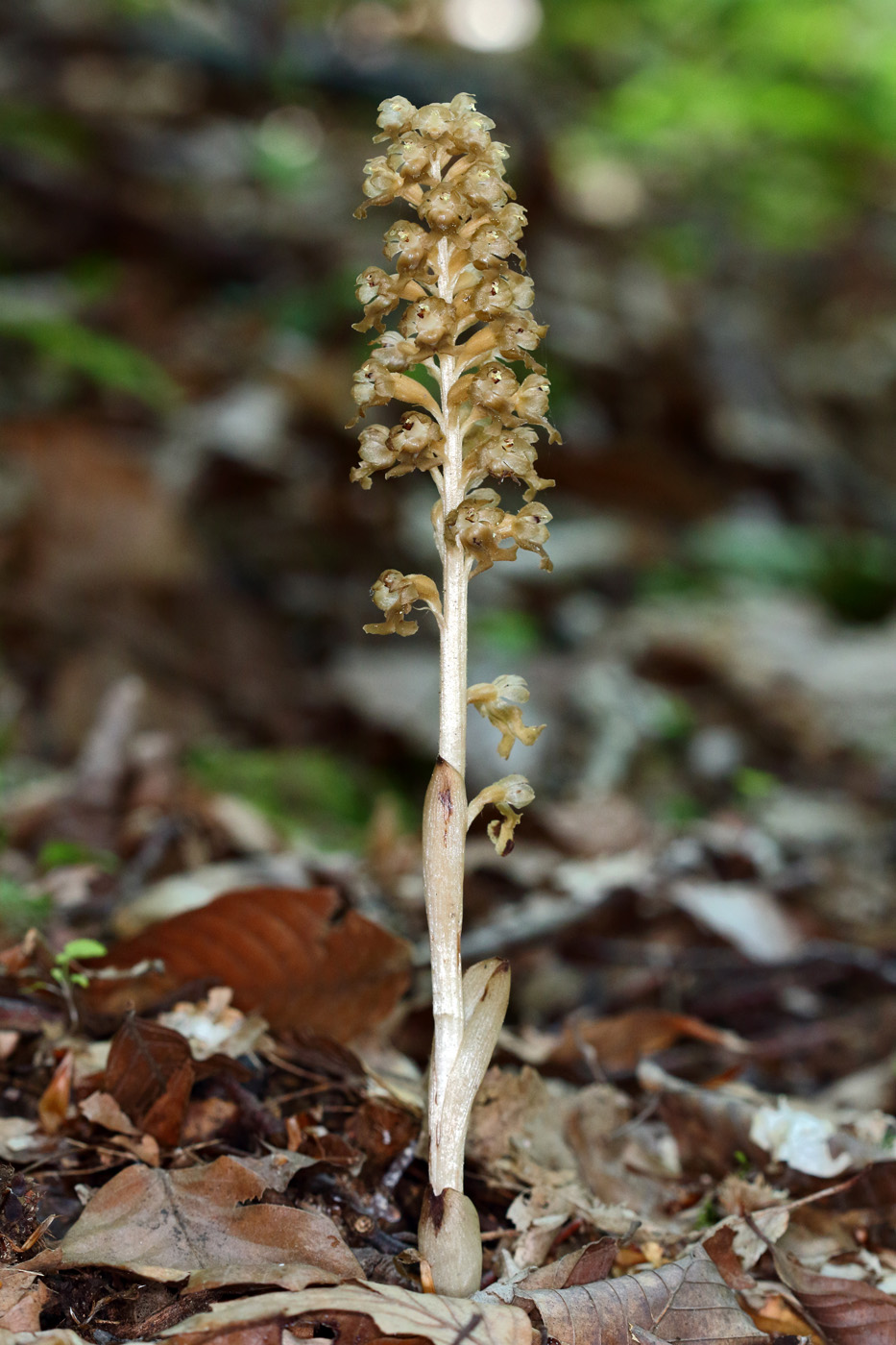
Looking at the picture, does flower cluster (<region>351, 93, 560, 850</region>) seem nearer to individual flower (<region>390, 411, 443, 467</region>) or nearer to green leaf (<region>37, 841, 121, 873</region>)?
individual flower (<region>390, 411, 443, 467</region>)

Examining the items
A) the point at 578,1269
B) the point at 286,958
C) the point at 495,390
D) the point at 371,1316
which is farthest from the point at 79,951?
the point at 495,390

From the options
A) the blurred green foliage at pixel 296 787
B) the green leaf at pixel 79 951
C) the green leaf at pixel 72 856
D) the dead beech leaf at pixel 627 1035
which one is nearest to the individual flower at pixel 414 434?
the green leaf at pixel 79 951

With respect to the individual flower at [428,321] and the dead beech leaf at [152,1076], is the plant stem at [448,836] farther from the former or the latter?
the dead beech leaf at [152,1076]

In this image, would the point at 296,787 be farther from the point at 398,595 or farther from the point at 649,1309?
the point at 649,1309

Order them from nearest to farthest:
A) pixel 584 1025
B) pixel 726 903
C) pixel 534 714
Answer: pixel 584 1025, pixel 726 903, pixel 534 714

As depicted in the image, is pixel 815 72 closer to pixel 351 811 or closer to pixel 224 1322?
pixel 351 811

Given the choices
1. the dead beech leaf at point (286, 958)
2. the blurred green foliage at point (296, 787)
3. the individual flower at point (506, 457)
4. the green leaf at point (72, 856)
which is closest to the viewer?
the individual flower at point (506, 457)

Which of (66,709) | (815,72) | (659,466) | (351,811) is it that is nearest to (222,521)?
(66,709)
